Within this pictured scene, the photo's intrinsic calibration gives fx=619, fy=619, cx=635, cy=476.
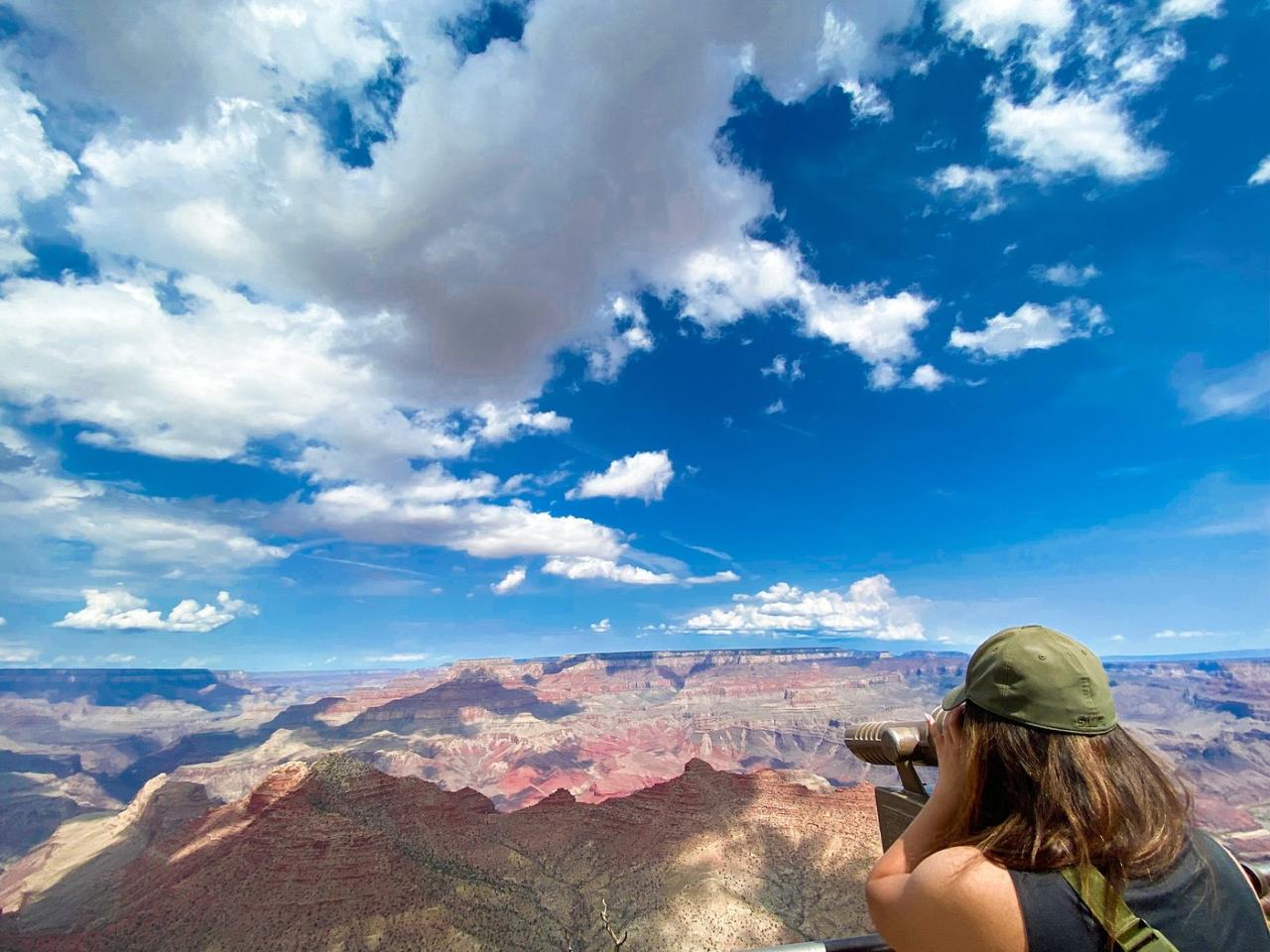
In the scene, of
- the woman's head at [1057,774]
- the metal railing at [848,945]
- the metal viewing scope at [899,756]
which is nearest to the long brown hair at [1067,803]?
the woman's head at [1057,774]

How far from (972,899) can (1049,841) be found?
311 mm

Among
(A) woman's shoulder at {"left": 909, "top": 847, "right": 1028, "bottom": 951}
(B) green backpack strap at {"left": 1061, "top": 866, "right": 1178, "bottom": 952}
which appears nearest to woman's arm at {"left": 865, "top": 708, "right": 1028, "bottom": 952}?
(A) woman's shoulder at {"left": 909, "top": 847, "right": 1028, "bottom": 951}

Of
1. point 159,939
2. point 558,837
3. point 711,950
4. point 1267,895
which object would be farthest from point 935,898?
point 558,837

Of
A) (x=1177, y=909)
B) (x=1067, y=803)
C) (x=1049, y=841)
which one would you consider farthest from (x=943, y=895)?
(x=1177, y=909)

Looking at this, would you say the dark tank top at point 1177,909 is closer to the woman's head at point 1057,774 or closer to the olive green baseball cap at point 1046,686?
the woman's head at point 1057,774

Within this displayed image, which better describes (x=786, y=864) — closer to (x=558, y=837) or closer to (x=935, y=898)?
(x=558, y=837)

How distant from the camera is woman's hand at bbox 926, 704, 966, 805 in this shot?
186 cm

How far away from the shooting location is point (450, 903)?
41.8m

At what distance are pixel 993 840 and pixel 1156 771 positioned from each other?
66 centimetres

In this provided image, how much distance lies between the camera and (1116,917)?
148 centimetres

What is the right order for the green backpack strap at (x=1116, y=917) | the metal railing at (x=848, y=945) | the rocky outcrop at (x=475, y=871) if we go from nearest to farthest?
the green backpack strap at (x=1116, y=917), the metal railing at (x=848, y=945), the rocky outcrop at (x=475, y=871)

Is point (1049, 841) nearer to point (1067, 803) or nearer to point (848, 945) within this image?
point (1067, 803)

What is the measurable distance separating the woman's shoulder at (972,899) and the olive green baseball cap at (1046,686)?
1.33 feet

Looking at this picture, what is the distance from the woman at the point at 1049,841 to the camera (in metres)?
1.48
